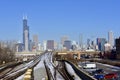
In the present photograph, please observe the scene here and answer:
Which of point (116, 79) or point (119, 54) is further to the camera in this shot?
point (119, 54)

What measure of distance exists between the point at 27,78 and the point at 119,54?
14634 centimetres

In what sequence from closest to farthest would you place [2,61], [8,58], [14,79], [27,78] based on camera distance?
[27,78] < [14,79] < [2,61] < [8,58]

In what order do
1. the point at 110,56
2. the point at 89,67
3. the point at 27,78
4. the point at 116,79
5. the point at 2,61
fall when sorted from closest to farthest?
the point at 27,78 < the point at 116,79 < the point at 89,67 < the point at 2,61 < the point at 110,56

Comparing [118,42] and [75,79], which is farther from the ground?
[118,42]

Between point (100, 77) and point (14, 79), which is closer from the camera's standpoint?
point (100, 77)

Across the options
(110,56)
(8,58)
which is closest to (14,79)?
(8,58)

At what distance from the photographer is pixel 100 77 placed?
5188 centimetres

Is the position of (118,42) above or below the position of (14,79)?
above

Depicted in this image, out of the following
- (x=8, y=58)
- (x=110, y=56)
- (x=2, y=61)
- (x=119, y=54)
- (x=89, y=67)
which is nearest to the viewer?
(x=89, y=67)

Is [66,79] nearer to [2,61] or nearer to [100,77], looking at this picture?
[100,77]

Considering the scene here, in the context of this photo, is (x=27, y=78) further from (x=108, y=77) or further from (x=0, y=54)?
(x=0, y=54)

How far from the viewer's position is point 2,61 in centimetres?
13912

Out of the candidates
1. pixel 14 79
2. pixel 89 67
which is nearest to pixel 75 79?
pixel 14 79

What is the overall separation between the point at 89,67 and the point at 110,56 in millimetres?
103222
